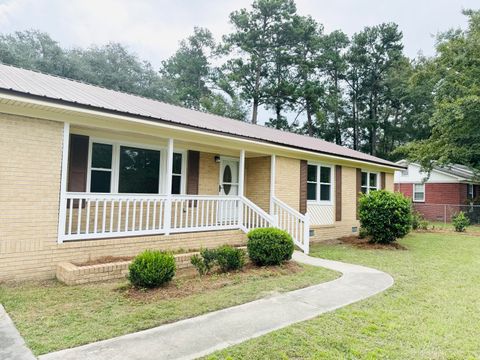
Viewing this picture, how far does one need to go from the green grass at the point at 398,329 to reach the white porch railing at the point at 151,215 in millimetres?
4109

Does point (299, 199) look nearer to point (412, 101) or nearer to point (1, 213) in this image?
point (1, 213)

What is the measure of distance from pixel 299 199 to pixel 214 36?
3025 cm

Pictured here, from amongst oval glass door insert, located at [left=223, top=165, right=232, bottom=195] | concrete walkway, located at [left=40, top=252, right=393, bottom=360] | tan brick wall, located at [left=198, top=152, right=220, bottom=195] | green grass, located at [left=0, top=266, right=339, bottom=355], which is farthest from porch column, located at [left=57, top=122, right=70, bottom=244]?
oval glass door insert, located at [left=223, top=165, right=232, bottom=195]

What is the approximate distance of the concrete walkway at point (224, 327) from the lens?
132 inches

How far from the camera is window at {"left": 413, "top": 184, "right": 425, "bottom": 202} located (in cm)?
2464

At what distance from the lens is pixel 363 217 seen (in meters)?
11.4

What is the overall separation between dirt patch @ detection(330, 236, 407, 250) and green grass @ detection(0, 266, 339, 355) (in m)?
5.44

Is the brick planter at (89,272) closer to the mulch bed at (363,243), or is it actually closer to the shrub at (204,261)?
the shrub at (204,261)

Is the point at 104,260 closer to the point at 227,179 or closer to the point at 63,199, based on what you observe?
the point at 63,199

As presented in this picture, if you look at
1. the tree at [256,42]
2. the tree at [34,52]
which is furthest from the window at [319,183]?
the tree at [34,52]

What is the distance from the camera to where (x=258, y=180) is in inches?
441

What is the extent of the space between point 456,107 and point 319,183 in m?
11.5

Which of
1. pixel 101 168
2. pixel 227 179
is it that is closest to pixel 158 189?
pixel 101 168

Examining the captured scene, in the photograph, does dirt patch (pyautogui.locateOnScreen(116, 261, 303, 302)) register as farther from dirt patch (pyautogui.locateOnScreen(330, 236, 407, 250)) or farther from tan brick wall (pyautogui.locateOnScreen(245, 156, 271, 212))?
dirt patch (pyautogui.locateOnScreen(330, 236, 407, 250))
